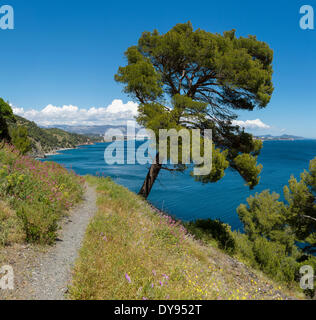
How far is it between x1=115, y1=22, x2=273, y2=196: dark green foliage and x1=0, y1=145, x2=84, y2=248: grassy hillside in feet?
16.1

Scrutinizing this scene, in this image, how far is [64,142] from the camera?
16088 centimetres

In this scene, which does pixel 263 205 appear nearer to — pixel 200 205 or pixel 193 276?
pixel 200 205

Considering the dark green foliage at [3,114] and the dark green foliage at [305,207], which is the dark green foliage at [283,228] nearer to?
the dark green foliage at [305,207]

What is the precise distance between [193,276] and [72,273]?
262 centimetres

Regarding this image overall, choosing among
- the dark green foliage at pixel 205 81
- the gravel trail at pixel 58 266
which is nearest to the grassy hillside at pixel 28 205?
the gravel trail at pixel 58 266

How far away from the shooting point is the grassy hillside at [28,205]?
4.43m

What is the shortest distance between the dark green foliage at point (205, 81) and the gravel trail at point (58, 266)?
5335 mm

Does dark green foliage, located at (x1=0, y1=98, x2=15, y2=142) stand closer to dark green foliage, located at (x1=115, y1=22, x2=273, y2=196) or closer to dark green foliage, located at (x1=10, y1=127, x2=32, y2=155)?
dark green foliage, located at (x1=10, y1=127, x2=32, y2=155)

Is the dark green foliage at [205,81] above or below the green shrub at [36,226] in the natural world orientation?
above

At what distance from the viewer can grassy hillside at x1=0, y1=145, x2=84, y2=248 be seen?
4430 mm

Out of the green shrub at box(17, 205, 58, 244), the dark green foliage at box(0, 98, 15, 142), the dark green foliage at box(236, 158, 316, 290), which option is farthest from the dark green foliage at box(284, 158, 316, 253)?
the dark green foliage at box(0, 98, 15, 142)

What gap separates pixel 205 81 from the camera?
1171 centimetres

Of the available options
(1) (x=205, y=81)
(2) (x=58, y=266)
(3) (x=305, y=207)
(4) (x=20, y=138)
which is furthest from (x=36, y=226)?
(4) (x=20, y=138)

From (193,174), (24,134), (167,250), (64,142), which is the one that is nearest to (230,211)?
(193,174)
